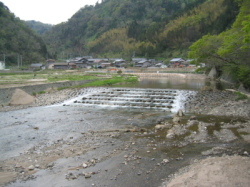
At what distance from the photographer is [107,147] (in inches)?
408

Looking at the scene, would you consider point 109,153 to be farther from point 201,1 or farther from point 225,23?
point 201,1

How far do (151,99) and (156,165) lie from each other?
15266 mm

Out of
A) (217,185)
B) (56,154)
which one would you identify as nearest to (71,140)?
(56,154)

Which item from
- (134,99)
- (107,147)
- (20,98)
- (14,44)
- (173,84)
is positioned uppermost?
(14,44)

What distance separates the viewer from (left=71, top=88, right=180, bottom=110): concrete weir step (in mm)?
21587

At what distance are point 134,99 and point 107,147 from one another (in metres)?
13.6

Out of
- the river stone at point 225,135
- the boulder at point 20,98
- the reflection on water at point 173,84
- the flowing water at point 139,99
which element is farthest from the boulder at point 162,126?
the reflection on water at point 173,84

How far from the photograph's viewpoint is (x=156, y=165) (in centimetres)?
827

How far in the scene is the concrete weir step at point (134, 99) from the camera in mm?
21587

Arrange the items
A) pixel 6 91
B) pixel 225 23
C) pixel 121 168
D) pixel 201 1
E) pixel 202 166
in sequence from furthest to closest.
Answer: pixel 201 1, pixel 225 23, pixel 6 91, pixel 121 168, pixel 202 166

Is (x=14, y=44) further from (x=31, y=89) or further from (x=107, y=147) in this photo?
(x=107, y=147)

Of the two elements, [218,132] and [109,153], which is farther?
[218,132]

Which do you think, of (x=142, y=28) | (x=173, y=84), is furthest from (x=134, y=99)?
(x=142, y=28)

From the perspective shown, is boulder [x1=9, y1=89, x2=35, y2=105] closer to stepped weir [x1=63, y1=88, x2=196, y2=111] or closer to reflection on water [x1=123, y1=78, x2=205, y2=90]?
stepped weir [x1=63, y1=88, x2=196, y2=111]
